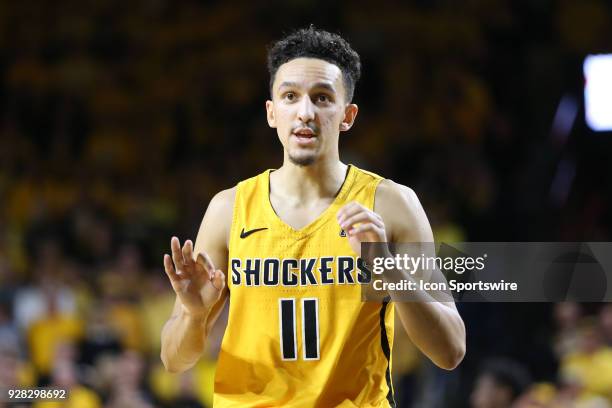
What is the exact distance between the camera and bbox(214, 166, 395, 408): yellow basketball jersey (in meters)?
3.46

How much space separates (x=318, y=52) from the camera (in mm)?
3695

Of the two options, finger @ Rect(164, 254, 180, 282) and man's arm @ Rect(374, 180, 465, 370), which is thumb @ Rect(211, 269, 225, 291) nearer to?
finger @ Rect(164, 254, 180, 282)

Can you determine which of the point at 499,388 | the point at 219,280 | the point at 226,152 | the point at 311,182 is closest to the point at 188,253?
the point at 219,280

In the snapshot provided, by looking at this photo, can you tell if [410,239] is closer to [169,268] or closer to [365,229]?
[365,229]

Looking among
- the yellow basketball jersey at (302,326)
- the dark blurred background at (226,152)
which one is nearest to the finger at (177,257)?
the yellow basketball jersey at (302,326)

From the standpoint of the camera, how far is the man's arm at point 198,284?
11.2ft

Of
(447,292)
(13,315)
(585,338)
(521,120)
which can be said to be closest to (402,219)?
(447,292)

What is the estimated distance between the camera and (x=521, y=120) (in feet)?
34.0

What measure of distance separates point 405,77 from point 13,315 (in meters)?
5.00

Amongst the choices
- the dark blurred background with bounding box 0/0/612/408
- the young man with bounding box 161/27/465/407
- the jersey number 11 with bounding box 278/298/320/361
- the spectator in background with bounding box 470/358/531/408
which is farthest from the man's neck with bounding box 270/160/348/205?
the dark blurred background with bounding box 0/0/612/408

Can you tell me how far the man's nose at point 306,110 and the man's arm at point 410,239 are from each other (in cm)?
40

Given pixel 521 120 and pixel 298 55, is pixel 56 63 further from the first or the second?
pixel 298 55

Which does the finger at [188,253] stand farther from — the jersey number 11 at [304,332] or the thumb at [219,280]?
the jersey number 11 at [304,332]

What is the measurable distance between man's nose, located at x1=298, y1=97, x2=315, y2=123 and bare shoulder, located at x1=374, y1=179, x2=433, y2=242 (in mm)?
401
